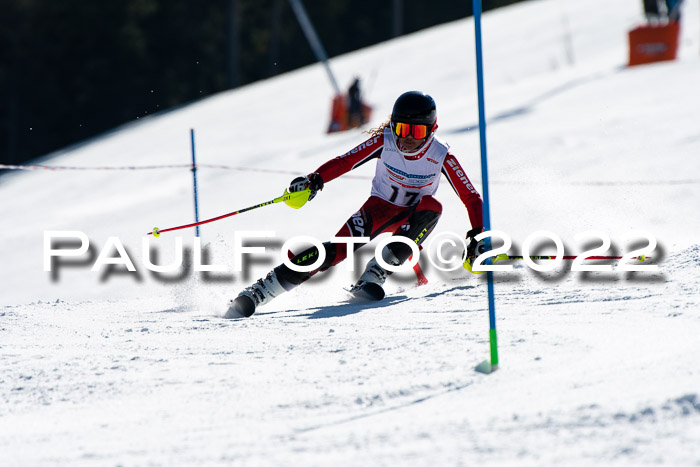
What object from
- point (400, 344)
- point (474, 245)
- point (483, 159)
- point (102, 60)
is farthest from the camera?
point (102, 60)

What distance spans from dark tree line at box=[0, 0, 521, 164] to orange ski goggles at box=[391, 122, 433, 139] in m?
31.7

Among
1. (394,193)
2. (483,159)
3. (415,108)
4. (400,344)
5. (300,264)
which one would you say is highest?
(415,108)

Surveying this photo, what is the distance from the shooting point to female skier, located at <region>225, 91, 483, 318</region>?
18.5 feet

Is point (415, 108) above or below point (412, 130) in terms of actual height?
above

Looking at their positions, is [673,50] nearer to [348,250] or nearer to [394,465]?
[348,250]

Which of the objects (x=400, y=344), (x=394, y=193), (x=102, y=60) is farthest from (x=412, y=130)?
(x=102, y=60)

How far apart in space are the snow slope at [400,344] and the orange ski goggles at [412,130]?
1021 millimetres

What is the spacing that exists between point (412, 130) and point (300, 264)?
107 centimetres

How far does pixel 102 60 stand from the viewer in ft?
129

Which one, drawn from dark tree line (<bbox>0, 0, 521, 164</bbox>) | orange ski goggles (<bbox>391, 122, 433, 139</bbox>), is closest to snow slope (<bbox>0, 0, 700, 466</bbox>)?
orange ski goggles (<bbox>391, 122, 433, 139</bbox>)

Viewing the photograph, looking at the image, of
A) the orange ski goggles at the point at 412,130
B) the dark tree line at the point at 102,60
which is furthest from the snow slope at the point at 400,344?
the dark tree line at the point at 102,60

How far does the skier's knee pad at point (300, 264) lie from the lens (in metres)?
5.66

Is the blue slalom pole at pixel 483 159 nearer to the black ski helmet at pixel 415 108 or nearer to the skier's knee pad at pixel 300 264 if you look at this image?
the black ski helmet at pixel 415 108

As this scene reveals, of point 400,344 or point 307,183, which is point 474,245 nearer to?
point 307,183
